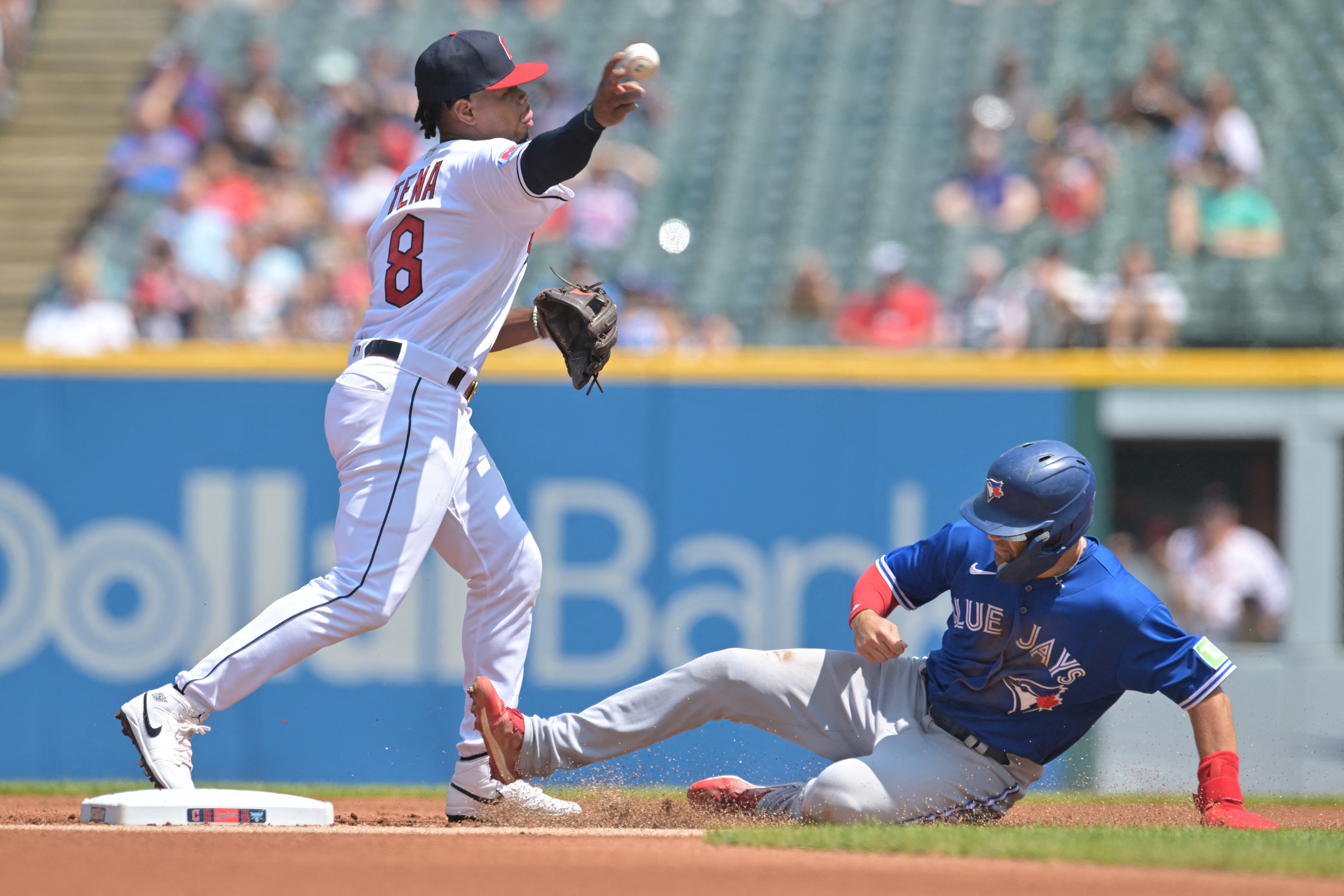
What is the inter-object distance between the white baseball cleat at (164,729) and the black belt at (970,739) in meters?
1.95

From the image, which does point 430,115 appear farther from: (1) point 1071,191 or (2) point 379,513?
(1) point 1071,191

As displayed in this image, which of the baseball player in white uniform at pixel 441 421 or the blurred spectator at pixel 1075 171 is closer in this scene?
the baseball player in white uniform at pixel 441 421

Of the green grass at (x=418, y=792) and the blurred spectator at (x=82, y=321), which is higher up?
the blurred spectator at (x=82, y=321)

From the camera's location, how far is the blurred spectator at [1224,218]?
34.4 feet

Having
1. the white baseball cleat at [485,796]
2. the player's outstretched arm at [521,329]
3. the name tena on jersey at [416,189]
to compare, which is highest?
the name tena on jersey at [416,189]

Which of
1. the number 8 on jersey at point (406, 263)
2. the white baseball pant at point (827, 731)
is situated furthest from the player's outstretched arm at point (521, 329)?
the white baseball pant at point (827, 731)

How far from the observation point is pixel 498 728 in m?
4.16

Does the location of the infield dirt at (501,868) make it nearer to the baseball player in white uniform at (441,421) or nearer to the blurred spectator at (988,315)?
the baseball player in white uniform at (441,421)

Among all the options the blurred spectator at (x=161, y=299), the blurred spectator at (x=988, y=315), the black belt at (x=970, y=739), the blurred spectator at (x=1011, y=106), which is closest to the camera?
the black belt at (x=970, y=739)

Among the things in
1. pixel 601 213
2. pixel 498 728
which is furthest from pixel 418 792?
pixel 601 213

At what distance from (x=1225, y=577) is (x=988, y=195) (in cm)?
470

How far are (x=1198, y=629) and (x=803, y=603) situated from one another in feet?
6.32

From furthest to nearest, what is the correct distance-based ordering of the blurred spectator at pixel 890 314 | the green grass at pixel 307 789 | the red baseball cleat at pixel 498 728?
the blurred spectator at pixel 890 314, the green grass at pixel 307 789, the red baseball cleat at pixel 498 728

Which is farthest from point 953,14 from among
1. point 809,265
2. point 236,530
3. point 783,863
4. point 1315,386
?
point 783,863
